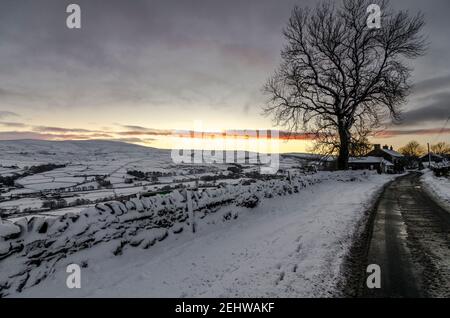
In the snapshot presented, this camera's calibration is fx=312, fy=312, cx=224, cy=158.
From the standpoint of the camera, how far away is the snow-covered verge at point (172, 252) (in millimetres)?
5127

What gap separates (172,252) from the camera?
7.07m

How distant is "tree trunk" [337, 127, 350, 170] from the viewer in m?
27.0

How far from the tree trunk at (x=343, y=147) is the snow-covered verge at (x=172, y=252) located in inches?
729

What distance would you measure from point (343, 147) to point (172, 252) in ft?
77.4

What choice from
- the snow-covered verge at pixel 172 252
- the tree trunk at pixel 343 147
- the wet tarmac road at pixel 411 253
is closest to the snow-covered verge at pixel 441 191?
the wet tarmac road at pixel 411 253

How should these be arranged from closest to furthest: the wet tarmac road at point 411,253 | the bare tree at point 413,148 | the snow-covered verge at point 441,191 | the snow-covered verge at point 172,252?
the wet tarmac road at point 411,253, the snow-covered verge at point 172,252, the snow-covered verge at point 441,191, the bare tree at point 413,148

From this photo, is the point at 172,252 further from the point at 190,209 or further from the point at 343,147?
the point at 343,147

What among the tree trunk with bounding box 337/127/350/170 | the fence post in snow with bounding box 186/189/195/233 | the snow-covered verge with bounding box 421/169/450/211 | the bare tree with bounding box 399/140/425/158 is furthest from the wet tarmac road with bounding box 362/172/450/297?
the bare tree with bounding box 399/140/425/158

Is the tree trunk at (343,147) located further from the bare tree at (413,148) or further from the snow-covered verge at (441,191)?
the bare tree at (413,148)

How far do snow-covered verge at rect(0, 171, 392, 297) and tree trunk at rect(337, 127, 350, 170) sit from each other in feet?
60.7

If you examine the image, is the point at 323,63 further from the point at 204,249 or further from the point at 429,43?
the point at 204,249

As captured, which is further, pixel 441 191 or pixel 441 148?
pixel 441 148

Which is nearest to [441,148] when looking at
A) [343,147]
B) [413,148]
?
[413,148]
